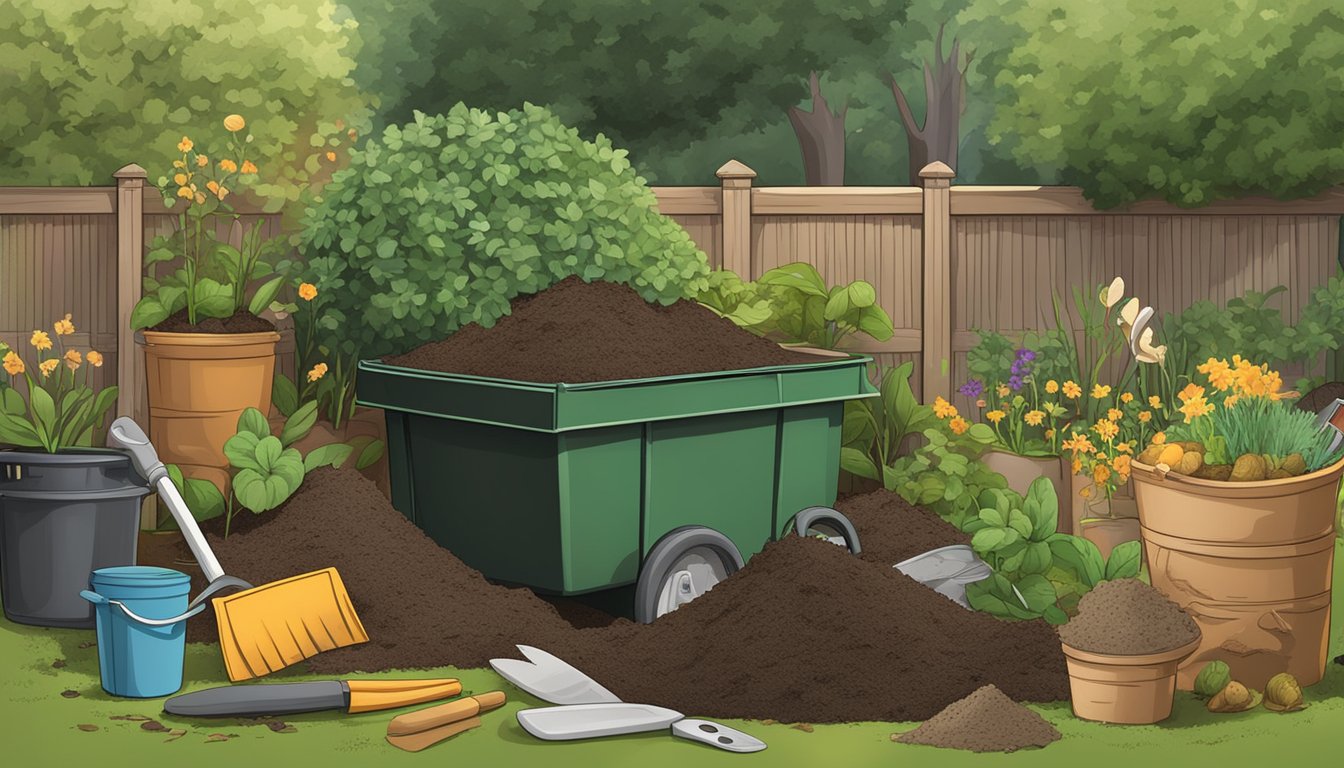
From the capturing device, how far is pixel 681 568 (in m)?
5.95

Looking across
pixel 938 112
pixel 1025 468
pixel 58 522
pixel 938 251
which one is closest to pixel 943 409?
pixel 1025 468

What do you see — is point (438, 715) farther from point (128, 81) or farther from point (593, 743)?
point (128, 81)

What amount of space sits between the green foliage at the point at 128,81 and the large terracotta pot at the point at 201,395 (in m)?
Result: 1.95

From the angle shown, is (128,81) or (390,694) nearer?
(390,694)

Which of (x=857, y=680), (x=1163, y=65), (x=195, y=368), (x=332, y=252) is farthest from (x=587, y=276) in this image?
(x=1163, y=65)

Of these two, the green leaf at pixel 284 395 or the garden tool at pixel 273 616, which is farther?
the green leaf at pixel 284 395

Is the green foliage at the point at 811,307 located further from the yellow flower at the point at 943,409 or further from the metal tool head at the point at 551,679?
the metal tool head at the point at 551,679

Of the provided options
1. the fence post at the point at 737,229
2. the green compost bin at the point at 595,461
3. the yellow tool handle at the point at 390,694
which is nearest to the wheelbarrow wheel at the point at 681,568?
the green compost bin at the point at 595,461

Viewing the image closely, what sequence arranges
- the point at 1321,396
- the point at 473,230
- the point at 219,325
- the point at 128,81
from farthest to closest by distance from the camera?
1. the point at 128,81
2. the point at 1321,396
3. the point at 219,325
4. the point at 473,230

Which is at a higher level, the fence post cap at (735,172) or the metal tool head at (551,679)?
the fence post cap at (735,172)

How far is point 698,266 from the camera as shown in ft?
22.0

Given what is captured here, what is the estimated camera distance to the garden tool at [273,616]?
17.5ft

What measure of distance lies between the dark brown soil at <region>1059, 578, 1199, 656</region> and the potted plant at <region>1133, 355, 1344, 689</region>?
182 millimetres

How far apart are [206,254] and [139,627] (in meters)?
2.59
